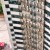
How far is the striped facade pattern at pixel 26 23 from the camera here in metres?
1.39

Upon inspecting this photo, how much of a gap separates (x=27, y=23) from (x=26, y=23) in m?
0.01

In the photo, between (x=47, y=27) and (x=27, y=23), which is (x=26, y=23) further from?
(x=47, y=27)

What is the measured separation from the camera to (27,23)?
5.34ft

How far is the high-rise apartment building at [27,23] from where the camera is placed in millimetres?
1392

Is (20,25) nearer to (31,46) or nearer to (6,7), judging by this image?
(6,7)

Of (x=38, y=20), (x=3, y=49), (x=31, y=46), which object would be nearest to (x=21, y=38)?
(x=31, y=46)

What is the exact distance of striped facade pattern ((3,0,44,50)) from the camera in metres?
1.39

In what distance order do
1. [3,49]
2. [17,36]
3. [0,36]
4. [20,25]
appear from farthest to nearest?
[0,36], [3,49], [17,36], [20,25]

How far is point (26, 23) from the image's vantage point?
163cm

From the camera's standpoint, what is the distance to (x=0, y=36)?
3.10 metres

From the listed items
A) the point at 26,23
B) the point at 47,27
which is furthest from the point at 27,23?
the point at 47,27

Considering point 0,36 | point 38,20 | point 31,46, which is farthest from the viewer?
point 0,36

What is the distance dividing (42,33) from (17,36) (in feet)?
1.04

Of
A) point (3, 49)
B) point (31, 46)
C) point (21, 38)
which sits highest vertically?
point (21, 38)
